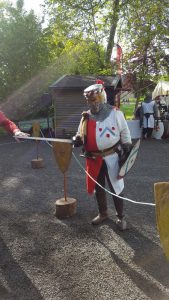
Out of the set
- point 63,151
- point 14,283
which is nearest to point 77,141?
point 63,151

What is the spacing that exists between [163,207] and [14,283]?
192 cm

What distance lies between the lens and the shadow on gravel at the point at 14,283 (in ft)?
9.83

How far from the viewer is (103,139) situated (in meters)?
4.16

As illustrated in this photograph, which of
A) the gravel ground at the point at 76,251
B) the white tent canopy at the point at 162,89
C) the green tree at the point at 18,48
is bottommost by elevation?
the gravel ground at the point at 76,251

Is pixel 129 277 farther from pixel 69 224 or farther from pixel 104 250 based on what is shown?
pixel 69 224

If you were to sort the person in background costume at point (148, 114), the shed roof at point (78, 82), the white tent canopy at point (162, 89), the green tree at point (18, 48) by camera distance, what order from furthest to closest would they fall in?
the white tent canopy at point (162, 89), the green tree at point (18, 48), the shed roof at point (78, 82), the person in background costume at point (148, 114)

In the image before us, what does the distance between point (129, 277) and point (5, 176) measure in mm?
4793

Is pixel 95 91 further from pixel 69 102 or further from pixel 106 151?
pixel 69 102

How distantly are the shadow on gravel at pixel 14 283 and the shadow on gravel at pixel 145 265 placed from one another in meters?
0.88

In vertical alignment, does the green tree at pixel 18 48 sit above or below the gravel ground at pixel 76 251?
above

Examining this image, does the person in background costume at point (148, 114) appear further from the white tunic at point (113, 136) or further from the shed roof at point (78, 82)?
the white tunic at point (113, 136)

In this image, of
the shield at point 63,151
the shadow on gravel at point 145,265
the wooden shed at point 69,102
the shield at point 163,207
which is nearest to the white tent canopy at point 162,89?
the wooden shed at point 69,102

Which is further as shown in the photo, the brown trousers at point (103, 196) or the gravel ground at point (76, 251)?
the brown trousers at point (103, 196)

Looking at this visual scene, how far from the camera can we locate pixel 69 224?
461 centimetres
